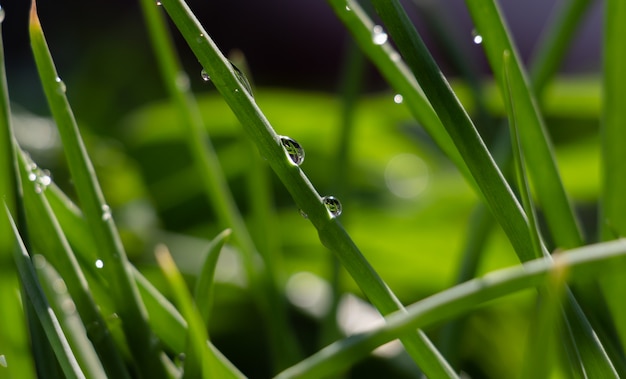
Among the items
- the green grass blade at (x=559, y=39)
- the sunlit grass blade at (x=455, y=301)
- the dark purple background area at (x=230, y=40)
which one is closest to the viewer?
the sunlit grass blade at (x=455, y=301)

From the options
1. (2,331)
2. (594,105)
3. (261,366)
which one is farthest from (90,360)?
(594,105)

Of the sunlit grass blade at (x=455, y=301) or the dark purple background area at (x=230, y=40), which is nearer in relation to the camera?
the sunlit grass blade at (x=455, y=301)

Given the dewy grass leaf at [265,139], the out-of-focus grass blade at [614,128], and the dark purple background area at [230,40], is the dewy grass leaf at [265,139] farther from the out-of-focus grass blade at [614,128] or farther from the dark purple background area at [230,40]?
the dark purple background area at [230,40]

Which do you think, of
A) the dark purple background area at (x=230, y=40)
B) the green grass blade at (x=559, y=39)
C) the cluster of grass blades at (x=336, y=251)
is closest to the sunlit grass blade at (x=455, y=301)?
the cluster of grass blades at (x=336, y=251)

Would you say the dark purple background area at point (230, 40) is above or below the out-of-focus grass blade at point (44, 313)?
above

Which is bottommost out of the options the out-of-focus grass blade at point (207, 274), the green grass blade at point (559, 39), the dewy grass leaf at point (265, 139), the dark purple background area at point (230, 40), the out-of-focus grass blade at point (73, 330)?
the out-of-focus grass blade at point (73, 330)

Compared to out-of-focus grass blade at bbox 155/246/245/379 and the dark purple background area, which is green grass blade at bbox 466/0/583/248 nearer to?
out-of-focus grass blade at bbox 155/246/245/379
